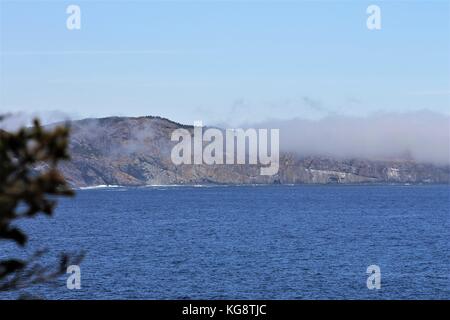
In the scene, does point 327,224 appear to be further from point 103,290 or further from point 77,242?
point 103,290

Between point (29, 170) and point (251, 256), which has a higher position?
point (29, 170)

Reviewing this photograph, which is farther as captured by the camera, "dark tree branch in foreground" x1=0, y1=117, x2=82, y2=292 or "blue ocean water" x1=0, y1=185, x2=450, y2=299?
"blue ocean water" x1=0, y1=185, x2=450, y2=299

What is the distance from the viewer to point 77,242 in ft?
413

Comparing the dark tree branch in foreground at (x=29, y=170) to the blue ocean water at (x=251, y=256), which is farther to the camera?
the blue ocean water at (x=251, y=256)

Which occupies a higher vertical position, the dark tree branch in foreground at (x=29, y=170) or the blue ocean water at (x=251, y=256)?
the dark tree branch in foreground at (x=29, y=170)

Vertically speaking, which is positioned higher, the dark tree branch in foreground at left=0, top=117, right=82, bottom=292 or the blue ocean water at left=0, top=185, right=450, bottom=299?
the dark tree branch in foreground at left=0, top=117, right=82, bottom=292

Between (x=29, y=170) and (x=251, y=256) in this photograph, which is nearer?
(x=29, y=170)
